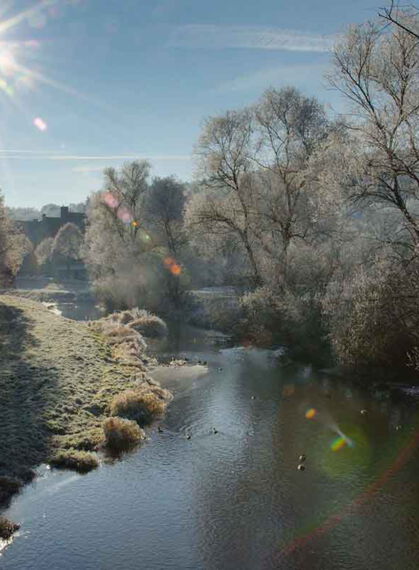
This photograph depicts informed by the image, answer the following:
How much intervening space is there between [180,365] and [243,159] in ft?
59.5

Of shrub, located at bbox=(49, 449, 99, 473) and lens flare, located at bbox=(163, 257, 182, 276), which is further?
lens flare, located at bbox=(163, 257, 182, 276)

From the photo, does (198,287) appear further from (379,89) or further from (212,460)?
(212,460)

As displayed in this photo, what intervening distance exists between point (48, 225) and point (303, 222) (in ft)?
330

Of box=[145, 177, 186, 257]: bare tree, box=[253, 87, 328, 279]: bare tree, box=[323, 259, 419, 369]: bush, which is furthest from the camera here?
box=[145, 177, 186, 257]: bare tree

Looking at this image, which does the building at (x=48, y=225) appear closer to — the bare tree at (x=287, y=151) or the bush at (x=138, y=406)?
the bare tree at (x=287, y=151)

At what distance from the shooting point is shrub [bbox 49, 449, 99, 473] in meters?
14.8

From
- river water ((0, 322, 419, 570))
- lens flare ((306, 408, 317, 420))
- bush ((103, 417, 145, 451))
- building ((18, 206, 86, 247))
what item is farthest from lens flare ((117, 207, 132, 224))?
building ((18, 206, 86, 247))

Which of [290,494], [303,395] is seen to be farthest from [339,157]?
[290,494]

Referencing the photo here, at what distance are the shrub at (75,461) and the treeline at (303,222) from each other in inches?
488

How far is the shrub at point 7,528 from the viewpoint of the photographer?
36.3 feet

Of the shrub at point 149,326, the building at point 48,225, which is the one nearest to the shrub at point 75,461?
the shrub at point 149,326

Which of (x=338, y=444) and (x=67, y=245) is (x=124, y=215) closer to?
(x=67, y=245)

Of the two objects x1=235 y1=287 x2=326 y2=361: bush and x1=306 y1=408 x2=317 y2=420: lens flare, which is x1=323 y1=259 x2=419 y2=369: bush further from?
x1=306 y1=408 x2=317 y2=420: lens flare

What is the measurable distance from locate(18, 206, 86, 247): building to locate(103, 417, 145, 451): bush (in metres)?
111
